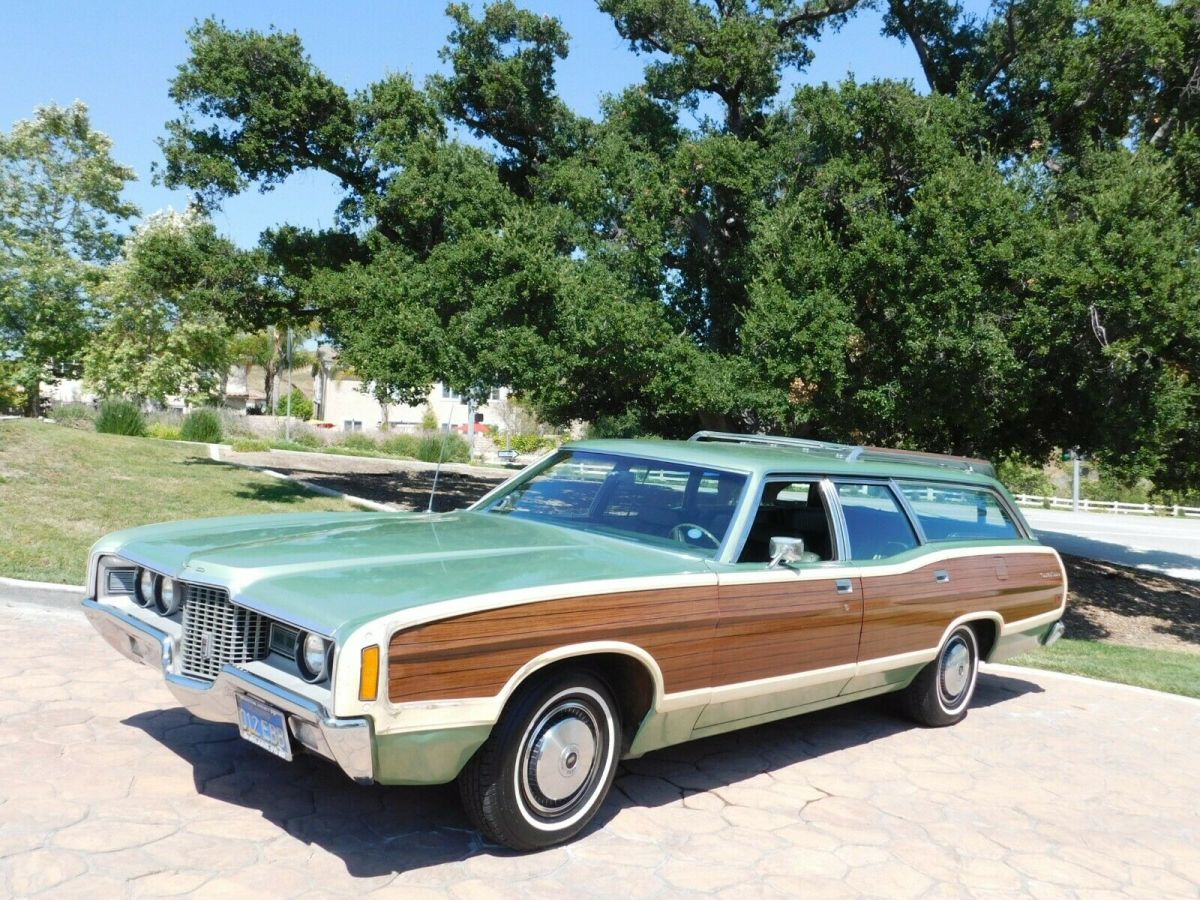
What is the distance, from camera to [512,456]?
4175cm

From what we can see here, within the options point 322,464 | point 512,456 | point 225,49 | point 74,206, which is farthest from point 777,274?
point 74,206

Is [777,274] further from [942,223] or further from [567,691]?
[567,691]

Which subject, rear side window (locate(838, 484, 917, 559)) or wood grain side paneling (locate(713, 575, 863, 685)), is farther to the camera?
rear side window (locate(838, 484, 917, 559))

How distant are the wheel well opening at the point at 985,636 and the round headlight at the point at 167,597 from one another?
4703 millimetres

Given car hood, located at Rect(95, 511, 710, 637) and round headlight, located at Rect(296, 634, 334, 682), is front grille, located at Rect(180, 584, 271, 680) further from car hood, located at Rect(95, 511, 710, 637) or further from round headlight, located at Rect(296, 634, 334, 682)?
round headlight, located at Rect(296, 634, 334, 682)

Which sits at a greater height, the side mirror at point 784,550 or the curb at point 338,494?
the side mirror at point 784,550

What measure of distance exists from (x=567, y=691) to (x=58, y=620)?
4808 millimetres

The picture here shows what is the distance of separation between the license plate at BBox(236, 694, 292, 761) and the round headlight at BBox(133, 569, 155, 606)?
3.20 feet

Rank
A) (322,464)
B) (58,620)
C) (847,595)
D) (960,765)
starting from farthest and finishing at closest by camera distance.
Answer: (322,464), (58,620), (960,765), (847,595)

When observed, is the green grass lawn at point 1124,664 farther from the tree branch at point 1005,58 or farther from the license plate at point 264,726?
the tree branch at point 1005,58

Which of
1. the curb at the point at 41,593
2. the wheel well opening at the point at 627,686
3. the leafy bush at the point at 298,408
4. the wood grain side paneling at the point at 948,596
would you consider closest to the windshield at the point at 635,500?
the wheel well opening at the point at 627,686

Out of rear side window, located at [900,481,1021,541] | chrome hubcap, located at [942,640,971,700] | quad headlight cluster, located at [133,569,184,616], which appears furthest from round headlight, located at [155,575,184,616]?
chrome hubcap, located at [942,640,971,700]

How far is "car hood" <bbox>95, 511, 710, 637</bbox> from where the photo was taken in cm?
372

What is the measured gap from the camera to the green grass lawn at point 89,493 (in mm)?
10086
